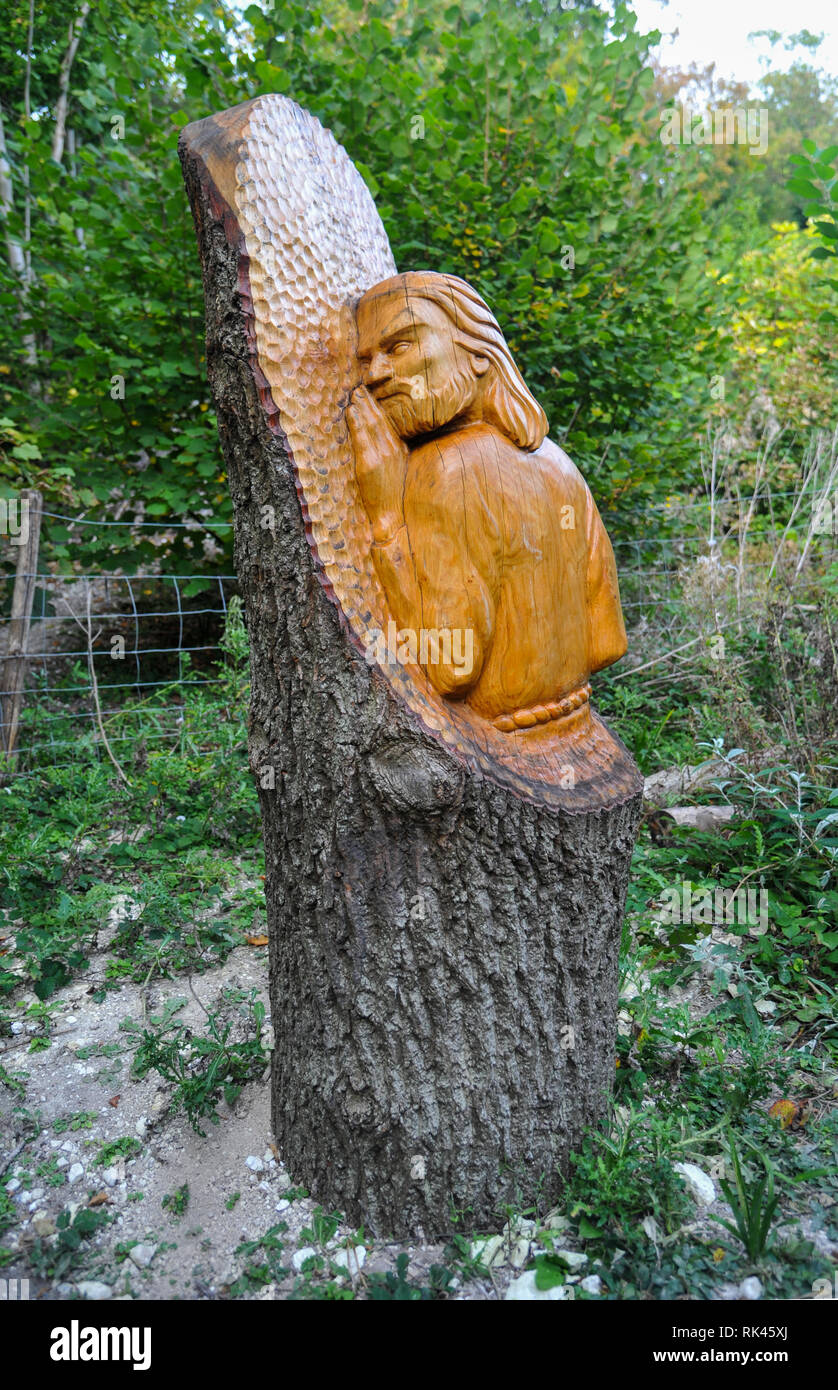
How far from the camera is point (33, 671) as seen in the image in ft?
16.4

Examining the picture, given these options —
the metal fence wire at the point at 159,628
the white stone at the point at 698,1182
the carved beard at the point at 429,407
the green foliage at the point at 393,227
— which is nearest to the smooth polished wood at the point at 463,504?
the carved beard at the point at 429,407

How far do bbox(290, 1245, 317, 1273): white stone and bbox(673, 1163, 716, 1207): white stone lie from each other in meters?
0.79

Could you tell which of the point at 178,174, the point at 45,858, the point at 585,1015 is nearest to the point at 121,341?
the point at 178,174

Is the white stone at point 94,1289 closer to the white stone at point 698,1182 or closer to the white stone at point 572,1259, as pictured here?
the white stone at point 572,1259

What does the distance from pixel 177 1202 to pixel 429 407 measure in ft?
5.89

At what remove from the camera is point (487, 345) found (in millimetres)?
1834

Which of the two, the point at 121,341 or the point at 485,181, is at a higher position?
the point at 485,181

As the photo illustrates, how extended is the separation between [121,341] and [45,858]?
8.94 feet

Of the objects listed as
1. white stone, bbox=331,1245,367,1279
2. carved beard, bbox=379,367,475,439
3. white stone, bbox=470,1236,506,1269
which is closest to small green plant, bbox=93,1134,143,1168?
white stone, bbox=331,1245,367,1279

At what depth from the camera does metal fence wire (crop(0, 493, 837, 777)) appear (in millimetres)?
4219

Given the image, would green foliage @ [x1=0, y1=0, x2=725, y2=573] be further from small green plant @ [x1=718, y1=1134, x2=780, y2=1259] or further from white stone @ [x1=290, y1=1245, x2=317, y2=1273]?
small green plant @ [x1=718, y1=1134, x2=780, y2=1259]

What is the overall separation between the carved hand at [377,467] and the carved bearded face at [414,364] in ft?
0.12

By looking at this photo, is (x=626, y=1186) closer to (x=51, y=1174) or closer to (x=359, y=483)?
(x=51, y=1174)

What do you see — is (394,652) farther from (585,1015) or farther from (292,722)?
(585,1015)
